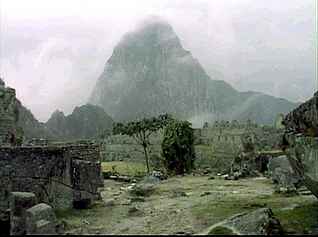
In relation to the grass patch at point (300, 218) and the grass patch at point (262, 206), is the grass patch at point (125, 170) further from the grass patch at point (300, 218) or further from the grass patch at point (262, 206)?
the grass patch at point (300, 218)

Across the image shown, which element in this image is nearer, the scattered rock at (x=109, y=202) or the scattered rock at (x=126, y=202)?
the scattered rock at (x=109, y=202)

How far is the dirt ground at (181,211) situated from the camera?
53.6ft

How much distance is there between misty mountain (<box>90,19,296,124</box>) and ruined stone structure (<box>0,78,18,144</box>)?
334ft

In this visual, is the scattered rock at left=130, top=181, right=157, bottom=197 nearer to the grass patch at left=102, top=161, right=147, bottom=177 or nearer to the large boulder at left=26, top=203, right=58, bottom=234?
the large boulder at left=26, top=203, right=58, bottom=234

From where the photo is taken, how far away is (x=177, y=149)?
154 feet

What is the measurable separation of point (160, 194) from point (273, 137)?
39.4 meters

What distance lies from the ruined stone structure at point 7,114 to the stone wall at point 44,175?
6.92 meters

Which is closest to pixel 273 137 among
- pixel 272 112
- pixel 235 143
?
pixel 235 143

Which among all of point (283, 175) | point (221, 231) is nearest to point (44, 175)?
point (221, 231)

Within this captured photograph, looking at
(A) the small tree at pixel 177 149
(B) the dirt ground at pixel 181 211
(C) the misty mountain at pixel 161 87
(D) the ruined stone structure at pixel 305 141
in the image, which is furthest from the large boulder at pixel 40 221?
(C) the misty mountain at pixel 161 87

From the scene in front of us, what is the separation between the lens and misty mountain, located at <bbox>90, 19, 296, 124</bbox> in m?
152

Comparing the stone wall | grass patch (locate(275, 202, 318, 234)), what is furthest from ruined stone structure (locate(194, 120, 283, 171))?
grass patch (locate(275, 202, 318, 234))

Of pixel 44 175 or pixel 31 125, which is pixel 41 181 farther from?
pixel 31 125

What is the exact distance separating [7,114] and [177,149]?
70.8ft
